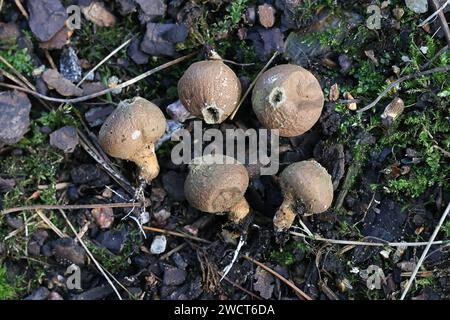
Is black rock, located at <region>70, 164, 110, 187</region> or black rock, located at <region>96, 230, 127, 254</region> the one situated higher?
black rock, located at <region>70, 164, 110, 187</region>

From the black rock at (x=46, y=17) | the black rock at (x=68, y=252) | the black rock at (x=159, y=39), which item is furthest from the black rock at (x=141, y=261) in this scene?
the black rock at (x=46, y=17)

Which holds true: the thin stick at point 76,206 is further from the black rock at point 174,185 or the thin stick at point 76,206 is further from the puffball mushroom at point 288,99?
the puffball mushroom at point 288,99

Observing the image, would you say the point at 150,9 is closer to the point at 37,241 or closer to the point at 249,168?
the point at 249,168

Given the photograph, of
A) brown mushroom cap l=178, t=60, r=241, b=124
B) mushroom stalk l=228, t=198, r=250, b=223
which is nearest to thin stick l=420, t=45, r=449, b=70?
brown mushroom cap l=178, t=60, r=241, b=124

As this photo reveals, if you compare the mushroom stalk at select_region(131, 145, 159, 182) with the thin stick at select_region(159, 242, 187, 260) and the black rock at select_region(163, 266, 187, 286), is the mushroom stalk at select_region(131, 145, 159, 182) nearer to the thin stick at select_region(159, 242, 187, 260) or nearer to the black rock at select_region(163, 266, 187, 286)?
the thin stick at select_region(159, 242, 187, 260)

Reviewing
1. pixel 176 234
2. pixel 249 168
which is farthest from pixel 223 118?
pixel 176 234
